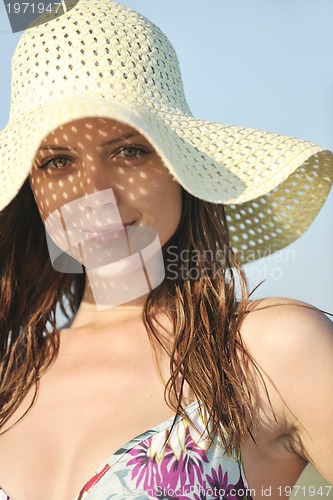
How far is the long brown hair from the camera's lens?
205 centimetres

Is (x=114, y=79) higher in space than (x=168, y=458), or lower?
higher

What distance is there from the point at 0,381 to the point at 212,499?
2.83 ft

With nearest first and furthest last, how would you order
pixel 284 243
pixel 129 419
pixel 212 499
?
pixel 212 499, pixel 129 419, pixel 284 243

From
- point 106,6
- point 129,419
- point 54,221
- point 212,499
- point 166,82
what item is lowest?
point 212,499

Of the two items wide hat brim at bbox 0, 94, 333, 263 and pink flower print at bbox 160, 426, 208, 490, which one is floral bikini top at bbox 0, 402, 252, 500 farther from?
wide hat brim at bbox 0, 94, 333, 263

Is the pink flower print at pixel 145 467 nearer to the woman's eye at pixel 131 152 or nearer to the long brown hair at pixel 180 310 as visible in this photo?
the long brown hair at pixel 180 310

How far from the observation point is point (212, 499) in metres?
1.94

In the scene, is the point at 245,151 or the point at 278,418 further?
the point at 245,151

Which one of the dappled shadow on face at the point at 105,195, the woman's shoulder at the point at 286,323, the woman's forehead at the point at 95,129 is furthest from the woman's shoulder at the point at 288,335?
the woman's forehead at the point at 95,129

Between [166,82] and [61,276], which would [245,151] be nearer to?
[166,82]

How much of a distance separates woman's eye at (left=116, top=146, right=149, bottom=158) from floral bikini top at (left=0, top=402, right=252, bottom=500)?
75cm

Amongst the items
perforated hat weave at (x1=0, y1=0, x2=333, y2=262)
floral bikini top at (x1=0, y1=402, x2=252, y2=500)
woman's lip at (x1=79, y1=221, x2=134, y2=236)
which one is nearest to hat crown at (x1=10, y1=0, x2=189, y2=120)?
perforated hat weave at (x1=0, y1=0, x2=333, y2=262)

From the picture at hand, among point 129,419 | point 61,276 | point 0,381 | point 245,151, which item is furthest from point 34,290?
point 245,151

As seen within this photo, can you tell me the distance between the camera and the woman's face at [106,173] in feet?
6.73
